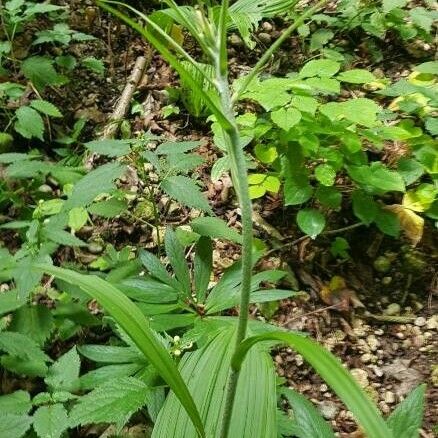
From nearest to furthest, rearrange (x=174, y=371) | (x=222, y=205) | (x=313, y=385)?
(x=174, y=371) < (x=313, y=385) < (x=222, y=205)

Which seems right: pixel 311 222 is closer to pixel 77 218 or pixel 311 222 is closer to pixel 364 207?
pixel 364 207

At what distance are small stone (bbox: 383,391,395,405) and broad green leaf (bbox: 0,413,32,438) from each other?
0.96 metres

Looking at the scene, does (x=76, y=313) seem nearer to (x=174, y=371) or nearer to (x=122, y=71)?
(x=174, y=371)

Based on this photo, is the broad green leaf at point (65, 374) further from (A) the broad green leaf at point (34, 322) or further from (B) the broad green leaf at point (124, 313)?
(B) the broad green leaf at point (124, 313)

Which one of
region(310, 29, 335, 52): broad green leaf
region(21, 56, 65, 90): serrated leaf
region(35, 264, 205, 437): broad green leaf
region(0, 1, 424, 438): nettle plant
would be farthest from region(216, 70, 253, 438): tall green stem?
region(310, 29, 335, 52): broad green leaf

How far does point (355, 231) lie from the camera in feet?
6.25

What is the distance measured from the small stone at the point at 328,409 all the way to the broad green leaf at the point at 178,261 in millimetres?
548

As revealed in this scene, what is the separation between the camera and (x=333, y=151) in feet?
5.57

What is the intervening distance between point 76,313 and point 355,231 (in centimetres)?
99

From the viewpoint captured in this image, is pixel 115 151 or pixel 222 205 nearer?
pixel 115 151

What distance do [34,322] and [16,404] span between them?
0.81 feet

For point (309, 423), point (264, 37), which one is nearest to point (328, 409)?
point (309, 423)

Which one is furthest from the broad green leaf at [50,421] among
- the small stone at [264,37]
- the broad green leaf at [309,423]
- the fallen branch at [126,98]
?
the small stone at [264,37]

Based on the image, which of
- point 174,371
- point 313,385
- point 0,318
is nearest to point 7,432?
point 0,318
